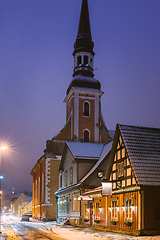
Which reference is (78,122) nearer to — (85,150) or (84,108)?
(84,108)

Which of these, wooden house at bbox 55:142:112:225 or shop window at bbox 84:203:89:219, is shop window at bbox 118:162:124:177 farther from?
shop window at bbox 84:203:89:219

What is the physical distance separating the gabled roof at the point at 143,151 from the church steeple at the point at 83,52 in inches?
1343

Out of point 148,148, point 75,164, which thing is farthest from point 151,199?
point 75,164

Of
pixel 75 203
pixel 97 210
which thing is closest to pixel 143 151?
pixel 97 210

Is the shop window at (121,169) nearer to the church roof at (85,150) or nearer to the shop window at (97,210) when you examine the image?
the shop window at (97,210)

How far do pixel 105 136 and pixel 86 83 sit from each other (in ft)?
30.8

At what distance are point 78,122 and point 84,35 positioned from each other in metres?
17.1

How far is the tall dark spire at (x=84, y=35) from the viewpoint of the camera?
58.1m

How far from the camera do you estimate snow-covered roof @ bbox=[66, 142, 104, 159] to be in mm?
33356

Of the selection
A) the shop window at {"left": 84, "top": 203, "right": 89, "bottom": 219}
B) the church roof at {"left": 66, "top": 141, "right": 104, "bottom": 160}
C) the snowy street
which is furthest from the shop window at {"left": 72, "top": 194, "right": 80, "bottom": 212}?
the snowy street

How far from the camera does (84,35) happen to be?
196 ft

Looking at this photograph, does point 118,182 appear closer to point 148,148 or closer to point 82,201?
point 148,148

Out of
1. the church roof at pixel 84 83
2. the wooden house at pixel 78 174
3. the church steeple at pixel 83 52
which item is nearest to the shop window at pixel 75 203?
the wooden house at pixel 78 174

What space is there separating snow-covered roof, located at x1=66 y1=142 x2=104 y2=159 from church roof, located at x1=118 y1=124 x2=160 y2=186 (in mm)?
10999
